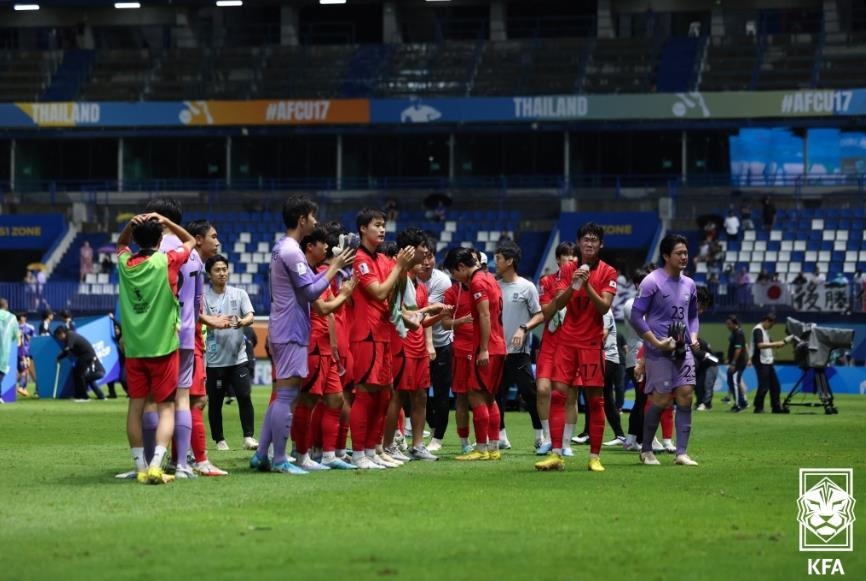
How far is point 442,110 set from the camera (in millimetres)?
63344

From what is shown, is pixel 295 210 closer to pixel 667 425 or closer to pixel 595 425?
pixel 595 425

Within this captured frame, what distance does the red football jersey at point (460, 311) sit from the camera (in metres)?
18.3

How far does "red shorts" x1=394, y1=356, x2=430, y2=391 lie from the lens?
675 inches

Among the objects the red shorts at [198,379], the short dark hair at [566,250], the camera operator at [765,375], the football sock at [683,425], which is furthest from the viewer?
the camera operator at [765,375]

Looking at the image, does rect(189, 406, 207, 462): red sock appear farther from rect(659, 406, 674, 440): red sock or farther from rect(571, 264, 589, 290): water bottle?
rect(659, 406, 674, 440): red sock

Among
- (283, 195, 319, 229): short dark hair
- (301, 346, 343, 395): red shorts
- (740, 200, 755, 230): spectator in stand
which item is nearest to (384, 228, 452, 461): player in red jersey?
(301, 346, 343, 395): red shorts

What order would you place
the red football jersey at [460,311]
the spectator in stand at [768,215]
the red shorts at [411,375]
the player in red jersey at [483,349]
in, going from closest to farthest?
1. the red shorts at [411,375]
2. the player in red jersey at [483,349]
3. the red football jersey at [460,311]
4. the spectator in stand at [768,215]

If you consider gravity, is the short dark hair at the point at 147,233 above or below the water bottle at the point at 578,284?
above

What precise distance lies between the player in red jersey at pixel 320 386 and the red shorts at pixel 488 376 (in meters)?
2.16

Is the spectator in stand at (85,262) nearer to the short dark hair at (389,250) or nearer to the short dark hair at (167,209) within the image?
the short dark hair at (389,250)

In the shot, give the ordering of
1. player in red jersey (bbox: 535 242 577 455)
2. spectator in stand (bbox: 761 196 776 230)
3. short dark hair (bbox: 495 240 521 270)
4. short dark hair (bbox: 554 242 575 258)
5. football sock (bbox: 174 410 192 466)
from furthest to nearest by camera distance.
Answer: spectator in stand (bbox: 761 196 776 230) < short dark hair (bbox: 495 240 521 270) < short dark hair (bbox: 554 242 575 258) < player in red jersey (bbox: 535 242 577 455) < football sock (bbox: 174 410 192 466)

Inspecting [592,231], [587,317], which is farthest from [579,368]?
[592,231]

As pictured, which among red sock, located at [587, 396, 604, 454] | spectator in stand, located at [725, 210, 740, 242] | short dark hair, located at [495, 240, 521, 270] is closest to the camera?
red sock, located at [587, 396, 604, 454]

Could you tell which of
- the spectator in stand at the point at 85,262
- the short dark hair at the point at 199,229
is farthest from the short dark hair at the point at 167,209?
the spectator in stand at the point at 85,262
